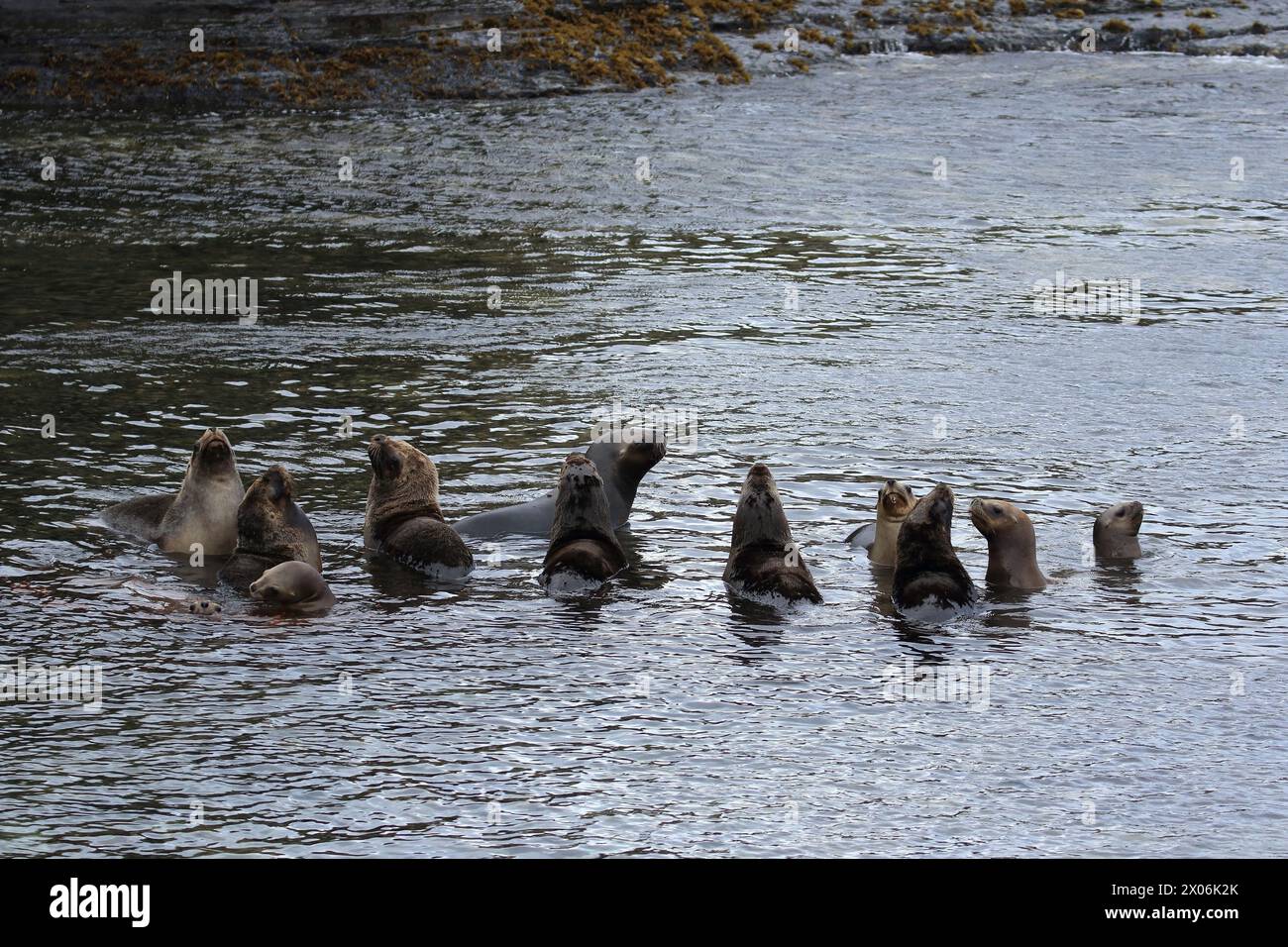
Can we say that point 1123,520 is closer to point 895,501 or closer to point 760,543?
point 895,501

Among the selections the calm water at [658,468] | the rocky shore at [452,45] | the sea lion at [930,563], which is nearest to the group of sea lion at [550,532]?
the sea lion at [930,563]

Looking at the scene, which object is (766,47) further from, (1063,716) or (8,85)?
(1063,716)

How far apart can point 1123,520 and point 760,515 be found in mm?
2039

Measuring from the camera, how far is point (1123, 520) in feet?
31.8

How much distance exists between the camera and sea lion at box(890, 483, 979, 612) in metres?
8.84

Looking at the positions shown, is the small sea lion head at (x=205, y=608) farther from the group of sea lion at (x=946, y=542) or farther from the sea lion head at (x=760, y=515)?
the group of sea lion at (x=946, y=542)

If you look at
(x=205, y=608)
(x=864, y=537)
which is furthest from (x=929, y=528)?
(x=205, y=608)

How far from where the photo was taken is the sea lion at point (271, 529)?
9320 mm

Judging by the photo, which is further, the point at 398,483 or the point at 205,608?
the point at 398,483

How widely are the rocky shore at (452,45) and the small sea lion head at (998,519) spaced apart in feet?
67.2

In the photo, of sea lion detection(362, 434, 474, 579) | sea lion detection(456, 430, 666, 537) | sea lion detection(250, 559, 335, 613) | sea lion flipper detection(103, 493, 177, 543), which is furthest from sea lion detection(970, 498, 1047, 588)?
sea lion flipper detection(103, 493, 177, 543)

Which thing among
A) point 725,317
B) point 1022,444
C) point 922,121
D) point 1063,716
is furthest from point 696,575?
point 922,121

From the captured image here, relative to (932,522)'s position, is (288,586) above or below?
below

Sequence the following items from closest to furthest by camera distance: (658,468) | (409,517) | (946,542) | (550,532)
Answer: (946,542) → (409,517) → (550,532) → (658,468)
